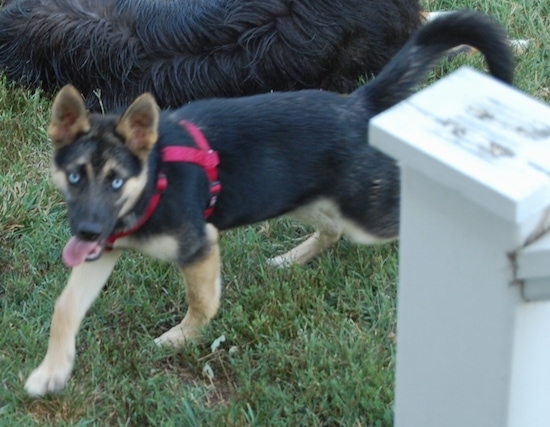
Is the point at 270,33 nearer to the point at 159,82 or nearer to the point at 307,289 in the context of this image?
the point at 159,82

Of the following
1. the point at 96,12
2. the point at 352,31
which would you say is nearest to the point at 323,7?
the point at 352,31

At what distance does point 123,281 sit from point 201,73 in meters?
1.47

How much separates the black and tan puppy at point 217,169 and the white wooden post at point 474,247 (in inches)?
63.8

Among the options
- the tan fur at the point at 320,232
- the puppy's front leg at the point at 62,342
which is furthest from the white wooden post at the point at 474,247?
the tan fur at the point at 320,232

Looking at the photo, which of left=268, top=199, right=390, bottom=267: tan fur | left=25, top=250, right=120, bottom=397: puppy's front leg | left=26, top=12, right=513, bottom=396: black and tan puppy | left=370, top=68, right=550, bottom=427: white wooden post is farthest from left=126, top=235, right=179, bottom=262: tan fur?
left=370, top=68, right=550, bottom=427: white wooden post

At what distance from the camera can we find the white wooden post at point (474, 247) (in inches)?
59.2

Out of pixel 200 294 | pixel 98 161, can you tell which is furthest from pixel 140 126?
pixel 200 294

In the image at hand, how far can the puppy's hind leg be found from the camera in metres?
3.90

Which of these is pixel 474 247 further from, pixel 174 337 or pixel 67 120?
pixel 174 337

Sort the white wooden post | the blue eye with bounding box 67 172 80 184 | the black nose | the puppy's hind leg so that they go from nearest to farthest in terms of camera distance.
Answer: the white wooden post < the black nose < the blue eye with bounding box 67 172 80 184 < the puppy's hind leg

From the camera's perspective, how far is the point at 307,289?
388cm

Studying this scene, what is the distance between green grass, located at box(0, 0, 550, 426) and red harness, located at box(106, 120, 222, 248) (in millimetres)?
478

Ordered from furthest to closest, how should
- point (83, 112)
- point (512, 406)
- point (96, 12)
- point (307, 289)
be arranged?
1. point (96, 12)
2. point (307, 289)
3. point (83, 112)
4. point (512, 406)

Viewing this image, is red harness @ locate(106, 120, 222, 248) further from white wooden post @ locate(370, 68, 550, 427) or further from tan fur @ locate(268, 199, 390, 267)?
white wooden post @ locate(370, 68, 550, 427)
